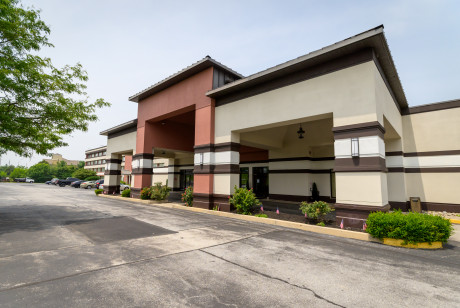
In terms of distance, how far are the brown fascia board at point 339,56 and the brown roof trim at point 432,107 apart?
1489 mm

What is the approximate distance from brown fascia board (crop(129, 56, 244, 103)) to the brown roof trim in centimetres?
1097

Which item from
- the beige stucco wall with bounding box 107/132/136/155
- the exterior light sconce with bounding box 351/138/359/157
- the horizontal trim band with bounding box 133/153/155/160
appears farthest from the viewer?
the beige stucco wall with bounding box 107/132/136/155

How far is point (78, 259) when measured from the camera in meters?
5.04

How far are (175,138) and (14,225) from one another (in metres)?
12.8

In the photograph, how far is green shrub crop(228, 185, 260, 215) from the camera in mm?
11305

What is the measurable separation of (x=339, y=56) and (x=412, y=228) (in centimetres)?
696

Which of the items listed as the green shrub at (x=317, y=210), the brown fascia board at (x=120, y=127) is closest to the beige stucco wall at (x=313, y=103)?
the green shrub at (x=317, y=210)

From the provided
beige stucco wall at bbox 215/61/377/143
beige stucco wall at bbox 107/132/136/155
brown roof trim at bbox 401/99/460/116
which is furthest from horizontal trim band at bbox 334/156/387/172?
beige stucco wall at bbox 107/132/136/155

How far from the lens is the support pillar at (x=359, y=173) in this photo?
805cm

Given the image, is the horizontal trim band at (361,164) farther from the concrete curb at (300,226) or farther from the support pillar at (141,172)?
the support pillar at (141,172)

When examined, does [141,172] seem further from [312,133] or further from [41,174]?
[41,174]

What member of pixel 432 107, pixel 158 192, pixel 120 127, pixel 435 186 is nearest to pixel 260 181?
pixel 158 192

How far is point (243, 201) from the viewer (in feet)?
37.2

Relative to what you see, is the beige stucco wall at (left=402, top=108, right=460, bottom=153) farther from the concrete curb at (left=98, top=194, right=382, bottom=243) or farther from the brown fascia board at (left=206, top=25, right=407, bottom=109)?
the concrete curb at (left=98, top=194, right=382, bottom=243)
